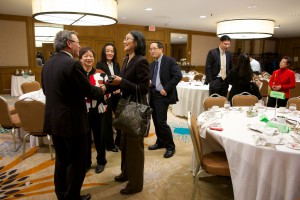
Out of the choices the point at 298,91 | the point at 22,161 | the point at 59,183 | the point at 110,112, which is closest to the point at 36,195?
the point at 59,183

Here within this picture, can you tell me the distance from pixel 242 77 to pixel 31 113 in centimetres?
315

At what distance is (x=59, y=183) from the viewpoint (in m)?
2.23

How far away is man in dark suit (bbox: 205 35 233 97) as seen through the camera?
178 inches

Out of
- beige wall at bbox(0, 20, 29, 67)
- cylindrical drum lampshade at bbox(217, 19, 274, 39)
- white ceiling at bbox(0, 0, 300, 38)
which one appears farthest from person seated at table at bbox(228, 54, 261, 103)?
beige wall at bbox(0, 20, 29, 67)

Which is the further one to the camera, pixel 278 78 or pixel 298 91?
pixel 298 91

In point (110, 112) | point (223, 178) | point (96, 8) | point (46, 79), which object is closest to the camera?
point (46, 79)

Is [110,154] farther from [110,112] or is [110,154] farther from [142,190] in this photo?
[142,190]

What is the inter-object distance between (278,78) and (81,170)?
14.6ft

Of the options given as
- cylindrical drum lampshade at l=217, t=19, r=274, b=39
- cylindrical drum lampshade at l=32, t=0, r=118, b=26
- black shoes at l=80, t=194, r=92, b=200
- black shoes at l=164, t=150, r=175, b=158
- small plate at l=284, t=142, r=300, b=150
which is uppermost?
cylindrical drum lampshade at l=217, t=19, r=274, b=39

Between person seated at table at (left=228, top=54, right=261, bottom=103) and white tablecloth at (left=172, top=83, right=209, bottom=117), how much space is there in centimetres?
118

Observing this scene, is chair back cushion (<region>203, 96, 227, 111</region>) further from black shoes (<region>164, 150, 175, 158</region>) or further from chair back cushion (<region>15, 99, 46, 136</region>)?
chair back cushion (<region>15, 99, 46, 136</region>)

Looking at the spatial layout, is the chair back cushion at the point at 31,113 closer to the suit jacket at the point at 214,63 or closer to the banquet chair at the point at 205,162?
the banquet chair at the point at 205,162

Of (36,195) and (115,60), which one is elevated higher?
(115,60)

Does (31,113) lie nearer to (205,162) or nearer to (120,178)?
(120,178)
